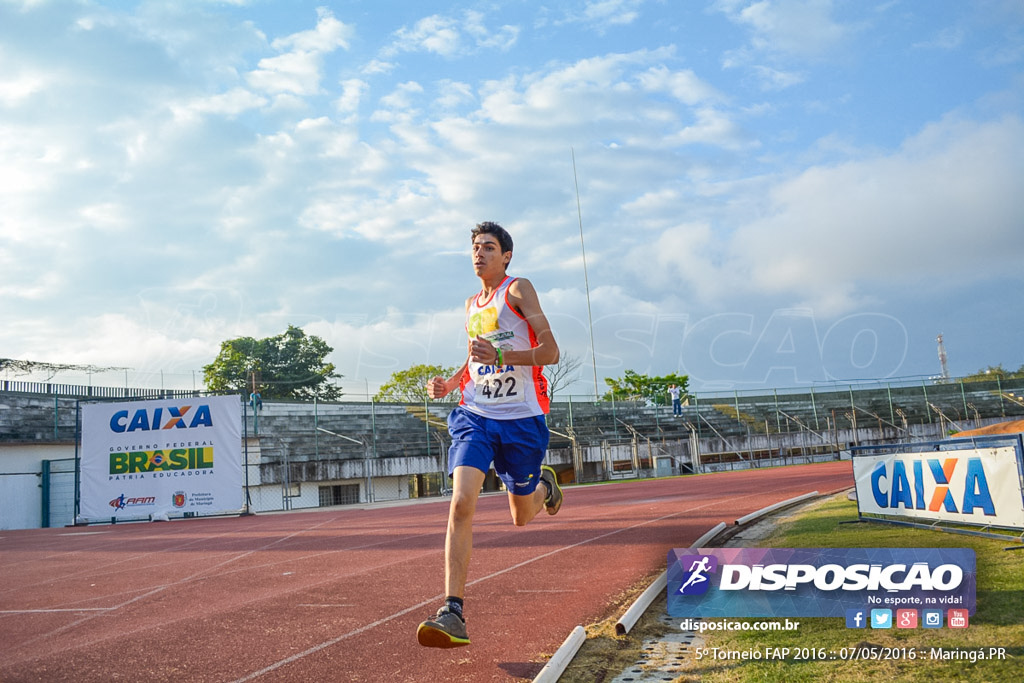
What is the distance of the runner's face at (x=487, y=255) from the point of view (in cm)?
415

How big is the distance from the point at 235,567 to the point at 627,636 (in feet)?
19.0

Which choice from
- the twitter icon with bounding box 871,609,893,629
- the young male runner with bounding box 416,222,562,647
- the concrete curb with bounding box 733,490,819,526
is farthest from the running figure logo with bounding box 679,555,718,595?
the concrete curb with bounding box 733,490,819,526

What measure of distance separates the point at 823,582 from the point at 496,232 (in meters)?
3.11

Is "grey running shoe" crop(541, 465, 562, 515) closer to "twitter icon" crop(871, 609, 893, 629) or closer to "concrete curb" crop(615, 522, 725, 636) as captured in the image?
"concrete curb" crop(615, 522, 725, 636)

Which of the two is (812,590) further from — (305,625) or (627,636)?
(305,625)

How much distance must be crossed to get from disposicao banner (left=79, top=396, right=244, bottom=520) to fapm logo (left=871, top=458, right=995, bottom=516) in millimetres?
16381

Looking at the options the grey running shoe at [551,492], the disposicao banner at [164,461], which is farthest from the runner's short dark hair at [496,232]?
the disposicao banner at [164,461]

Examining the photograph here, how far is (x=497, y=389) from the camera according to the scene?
4.07m

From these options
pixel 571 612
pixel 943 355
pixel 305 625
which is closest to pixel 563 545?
pixel 571 612

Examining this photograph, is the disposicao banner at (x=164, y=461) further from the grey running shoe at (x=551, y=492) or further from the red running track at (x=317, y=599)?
the grey running shoe at (x=551, y=492)

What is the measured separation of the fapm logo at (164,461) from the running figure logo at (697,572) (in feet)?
53.8

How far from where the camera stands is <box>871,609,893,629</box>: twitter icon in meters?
3.94

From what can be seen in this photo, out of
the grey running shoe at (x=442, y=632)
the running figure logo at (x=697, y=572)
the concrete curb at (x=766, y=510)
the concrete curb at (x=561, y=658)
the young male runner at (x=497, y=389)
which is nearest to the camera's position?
the grey running shoe at (x=442, y=632)

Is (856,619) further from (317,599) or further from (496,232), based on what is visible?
(317,599)
